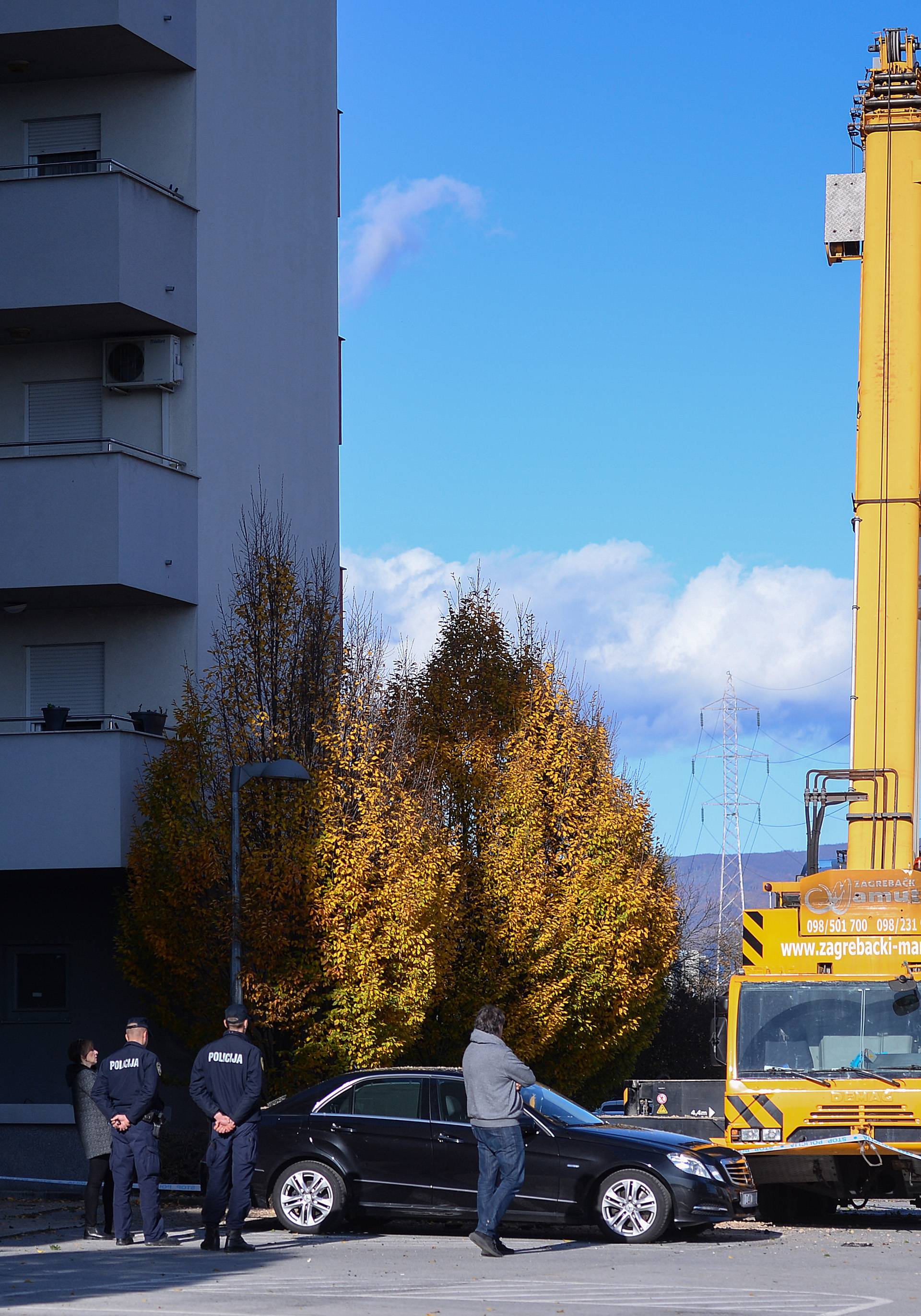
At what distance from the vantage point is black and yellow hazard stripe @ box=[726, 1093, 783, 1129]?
16766 millimetres

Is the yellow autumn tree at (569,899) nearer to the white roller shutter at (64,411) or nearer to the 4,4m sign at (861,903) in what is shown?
the white roller shutter at (64,411)

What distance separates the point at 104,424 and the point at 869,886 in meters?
13.2

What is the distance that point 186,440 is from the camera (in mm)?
25703

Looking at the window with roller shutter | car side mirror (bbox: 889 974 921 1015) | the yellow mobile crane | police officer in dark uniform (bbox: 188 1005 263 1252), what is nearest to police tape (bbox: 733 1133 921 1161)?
the yellow mobile crane

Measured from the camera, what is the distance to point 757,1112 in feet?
55.2

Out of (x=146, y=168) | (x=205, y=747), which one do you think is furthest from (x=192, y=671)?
(x=146, y=168)

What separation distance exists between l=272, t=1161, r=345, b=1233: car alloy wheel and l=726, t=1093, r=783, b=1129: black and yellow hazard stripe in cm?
373

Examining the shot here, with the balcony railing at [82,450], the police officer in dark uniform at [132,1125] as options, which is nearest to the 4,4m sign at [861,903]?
the police officer in dark uniform at [132,1125]

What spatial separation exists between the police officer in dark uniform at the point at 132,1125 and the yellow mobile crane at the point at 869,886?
5373 mm

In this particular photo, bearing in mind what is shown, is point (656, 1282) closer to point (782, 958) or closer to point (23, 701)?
point (782, 958)

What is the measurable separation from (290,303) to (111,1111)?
1752 cm

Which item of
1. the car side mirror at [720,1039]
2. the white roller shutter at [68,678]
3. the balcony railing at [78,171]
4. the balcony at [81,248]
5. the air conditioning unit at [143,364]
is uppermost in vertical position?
the balcony railing at [78,171]

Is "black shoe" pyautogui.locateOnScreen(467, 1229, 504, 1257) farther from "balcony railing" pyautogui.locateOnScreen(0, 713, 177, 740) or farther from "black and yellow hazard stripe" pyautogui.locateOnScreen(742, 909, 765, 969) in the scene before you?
"balcony railing" pyautogui.locateOnScreen(0, 713, 177, 740)

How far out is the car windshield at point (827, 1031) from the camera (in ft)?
55.6
